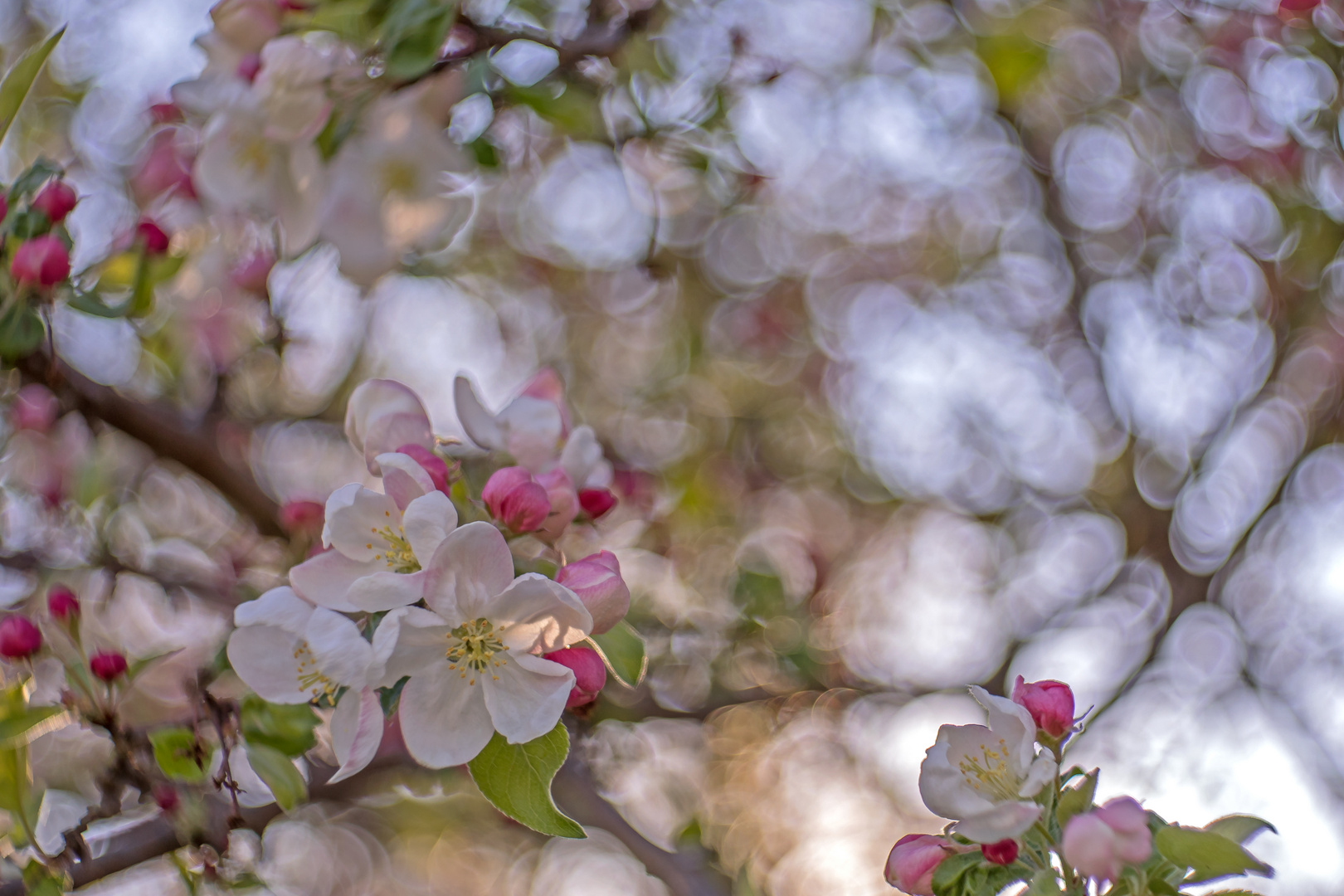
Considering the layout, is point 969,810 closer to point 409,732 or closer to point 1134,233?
point 409,732

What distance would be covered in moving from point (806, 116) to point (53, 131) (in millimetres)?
2120

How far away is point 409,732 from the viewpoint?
856mm

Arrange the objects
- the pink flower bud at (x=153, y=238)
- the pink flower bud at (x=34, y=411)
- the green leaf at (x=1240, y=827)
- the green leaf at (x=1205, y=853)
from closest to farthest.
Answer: the green leaf at (x=1205, y=853) < the green leaf at (x=1240, y=827) < the pink flower bud at (x=153, y=238) < the pink flower bud at (x=34, y=411)

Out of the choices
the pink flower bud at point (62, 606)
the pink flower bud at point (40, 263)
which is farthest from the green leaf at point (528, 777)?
the pink flower bud at point (40, 263)

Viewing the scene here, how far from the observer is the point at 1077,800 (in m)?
0.88

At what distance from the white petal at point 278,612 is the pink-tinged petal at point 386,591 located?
0.27 feet

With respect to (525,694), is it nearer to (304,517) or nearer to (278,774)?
(278,774)

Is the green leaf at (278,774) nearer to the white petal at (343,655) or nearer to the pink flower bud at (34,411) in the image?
the white petal at (343,655)

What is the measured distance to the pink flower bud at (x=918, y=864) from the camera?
90cm

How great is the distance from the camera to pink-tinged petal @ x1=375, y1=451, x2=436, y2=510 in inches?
35.5

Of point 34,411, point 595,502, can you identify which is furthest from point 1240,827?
point 34,411

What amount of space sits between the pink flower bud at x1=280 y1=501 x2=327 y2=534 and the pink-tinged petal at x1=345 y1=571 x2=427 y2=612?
0.44 m

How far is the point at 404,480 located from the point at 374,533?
0.20ft

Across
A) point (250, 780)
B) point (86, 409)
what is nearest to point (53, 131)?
point (86, 409)
